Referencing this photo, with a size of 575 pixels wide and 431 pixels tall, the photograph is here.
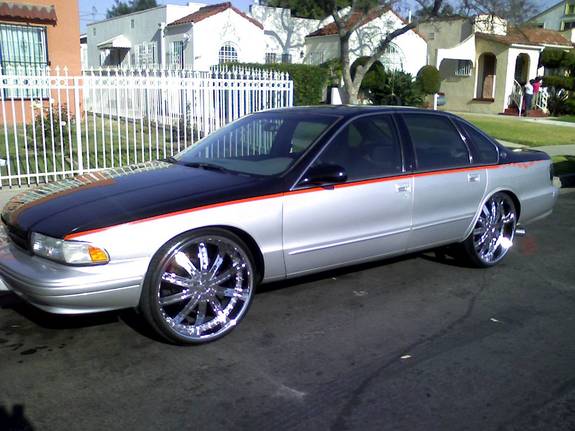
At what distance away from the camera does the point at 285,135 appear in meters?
5.02

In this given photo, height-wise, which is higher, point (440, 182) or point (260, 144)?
point (260, 144)

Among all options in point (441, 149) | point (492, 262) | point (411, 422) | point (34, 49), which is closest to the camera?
point (411, 422)

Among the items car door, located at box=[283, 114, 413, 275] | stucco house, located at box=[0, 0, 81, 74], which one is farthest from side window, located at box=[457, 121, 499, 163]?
stucco house, located at box=[0, 0, 81, 74]

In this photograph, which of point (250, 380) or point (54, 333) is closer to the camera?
point (250, 380)

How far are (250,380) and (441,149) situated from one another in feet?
9.57

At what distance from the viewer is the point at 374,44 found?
3002 cm

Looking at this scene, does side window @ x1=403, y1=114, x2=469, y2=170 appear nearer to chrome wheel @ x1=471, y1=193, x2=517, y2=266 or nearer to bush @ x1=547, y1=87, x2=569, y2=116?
chrome wheel @ x1=471, y1=193, x2=517, y2=266

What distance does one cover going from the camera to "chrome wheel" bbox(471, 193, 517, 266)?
577cm

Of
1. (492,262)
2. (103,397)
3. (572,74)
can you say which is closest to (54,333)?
(103,397)

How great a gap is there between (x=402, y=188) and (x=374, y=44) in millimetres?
26627

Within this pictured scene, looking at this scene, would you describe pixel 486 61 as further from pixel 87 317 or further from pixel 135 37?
pixel 87 317

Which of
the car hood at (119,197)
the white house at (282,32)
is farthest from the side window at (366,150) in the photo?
the white house at (282,32)

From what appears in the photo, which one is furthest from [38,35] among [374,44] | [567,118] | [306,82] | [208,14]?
[567,118]

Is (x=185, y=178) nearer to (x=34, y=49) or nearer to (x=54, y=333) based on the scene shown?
(x=54, y=333)
